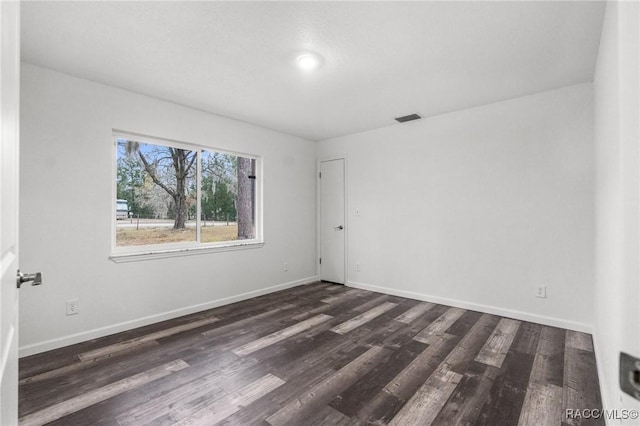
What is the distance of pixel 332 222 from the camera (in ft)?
17.1

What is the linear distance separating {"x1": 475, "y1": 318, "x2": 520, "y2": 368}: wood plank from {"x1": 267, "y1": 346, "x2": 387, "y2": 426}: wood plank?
83 cm

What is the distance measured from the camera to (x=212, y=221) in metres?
4.08

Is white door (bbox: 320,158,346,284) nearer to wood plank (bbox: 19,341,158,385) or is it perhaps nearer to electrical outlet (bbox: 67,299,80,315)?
wood plank (bbox: 19,341,158,385)

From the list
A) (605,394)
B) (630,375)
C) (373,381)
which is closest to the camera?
(630,375)

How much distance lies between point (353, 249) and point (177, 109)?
316 centimetres

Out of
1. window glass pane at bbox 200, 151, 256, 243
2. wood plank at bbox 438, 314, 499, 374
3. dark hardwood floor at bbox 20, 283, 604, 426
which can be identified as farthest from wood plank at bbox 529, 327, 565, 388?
window glass pane at bbox 200, 151, 256, 243

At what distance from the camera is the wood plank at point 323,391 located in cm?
179

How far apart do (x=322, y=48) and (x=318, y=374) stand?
98.0 inches

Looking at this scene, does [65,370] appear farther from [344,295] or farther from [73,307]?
[344,295]

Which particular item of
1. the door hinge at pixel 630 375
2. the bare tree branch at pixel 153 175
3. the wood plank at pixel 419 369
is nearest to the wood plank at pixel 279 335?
the wood plank at pixel 419 369

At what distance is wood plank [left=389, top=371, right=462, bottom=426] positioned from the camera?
69.9 inches

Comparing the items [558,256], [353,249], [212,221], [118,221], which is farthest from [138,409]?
[558,256]

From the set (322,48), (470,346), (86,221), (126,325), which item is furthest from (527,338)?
(86,221)

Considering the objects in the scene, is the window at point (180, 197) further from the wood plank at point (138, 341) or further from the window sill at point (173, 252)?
the wood plank at point (138, 341)
